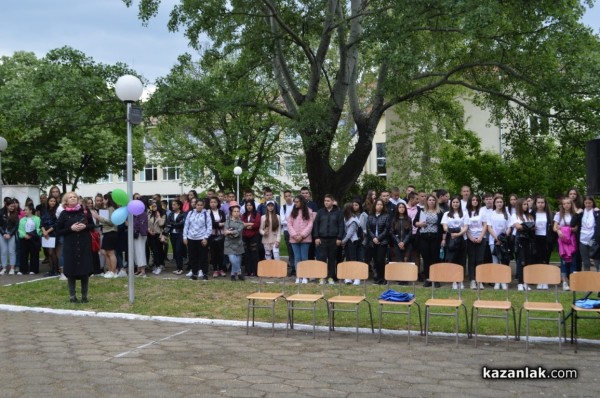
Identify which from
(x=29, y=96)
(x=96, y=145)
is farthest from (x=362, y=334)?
(x=96, y=145)

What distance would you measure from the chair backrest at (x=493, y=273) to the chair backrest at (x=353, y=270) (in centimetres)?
170

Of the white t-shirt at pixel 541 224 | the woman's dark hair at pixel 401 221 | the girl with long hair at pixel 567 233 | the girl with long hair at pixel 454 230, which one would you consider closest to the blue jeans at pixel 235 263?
the woman's dark hair at pixel 401 221

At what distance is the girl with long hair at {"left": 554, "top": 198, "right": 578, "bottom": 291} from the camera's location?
13.2 meters

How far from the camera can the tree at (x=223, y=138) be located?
19.4 meters

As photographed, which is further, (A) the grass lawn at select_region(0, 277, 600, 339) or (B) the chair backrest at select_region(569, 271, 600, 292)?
(A) the grass lawn at select_region(0, 277, 600, 339)

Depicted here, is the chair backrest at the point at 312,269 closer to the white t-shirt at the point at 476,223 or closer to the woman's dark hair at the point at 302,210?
the woman's dark hair at the point at 302,210

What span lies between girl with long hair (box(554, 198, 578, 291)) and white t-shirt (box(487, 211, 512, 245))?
98cm

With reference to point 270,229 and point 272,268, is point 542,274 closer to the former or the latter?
point 272,268

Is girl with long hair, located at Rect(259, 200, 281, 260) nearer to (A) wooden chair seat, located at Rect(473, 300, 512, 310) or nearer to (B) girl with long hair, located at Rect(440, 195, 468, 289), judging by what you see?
(B) girl with long hair, located at Rect(440, 195, 468, 289)

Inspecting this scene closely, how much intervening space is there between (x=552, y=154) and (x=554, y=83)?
13.7 feet

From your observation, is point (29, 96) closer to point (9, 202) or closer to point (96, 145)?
point (9, 202)

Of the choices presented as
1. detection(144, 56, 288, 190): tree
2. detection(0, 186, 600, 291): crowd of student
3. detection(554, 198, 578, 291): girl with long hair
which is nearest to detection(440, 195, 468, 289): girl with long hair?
detection(0, 186, 600, 291): crowd of student

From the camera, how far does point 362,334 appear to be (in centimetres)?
953

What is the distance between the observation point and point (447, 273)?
389 inches
